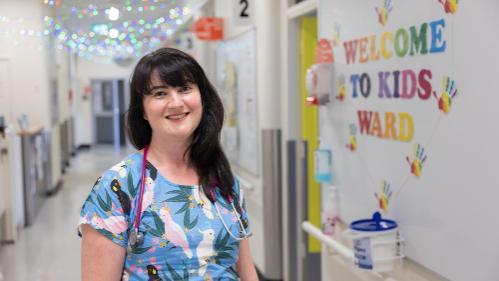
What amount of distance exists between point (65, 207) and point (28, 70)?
2.14m

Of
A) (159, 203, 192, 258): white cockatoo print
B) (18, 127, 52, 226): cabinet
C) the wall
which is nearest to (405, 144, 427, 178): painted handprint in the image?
(159, 203, 192, 258): white cockatoo print

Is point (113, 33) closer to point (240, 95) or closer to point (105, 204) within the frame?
point (105, 204)

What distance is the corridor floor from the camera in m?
5.08

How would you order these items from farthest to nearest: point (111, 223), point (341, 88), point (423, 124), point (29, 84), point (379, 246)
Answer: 1. point (29, 84)
2. point (341, 88)
3. point (379, 246)
4. point (423, 124)
5. point (111, 223)

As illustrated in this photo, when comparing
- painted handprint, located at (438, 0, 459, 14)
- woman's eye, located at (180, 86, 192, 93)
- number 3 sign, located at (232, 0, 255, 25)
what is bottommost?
woman's eye, located at (180, 86, 192, 93)

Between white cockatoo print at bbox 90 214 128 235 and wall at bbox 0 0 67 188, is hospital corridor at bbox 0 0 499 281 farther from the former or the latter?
wall at bbox 0 0 67 188

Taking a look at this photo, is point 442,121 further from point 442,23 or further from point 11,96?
point 11,96

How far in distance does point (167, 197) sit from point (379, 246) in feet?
4.07

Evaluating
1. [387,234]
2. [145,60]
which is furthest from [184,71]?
[387,234]

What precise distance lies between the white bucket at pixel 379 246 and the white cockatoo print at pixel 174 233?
117 centimetres

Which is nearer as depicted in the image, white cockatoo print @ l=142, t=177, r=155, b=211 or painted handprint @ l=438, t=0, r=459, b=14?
white cockatoo print @ l=142, t=177, r=155, b=211

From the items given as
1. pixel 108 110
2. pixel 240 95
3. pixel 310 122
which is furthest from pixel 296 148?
pixel 108 110

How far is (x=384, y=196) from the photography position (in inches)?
108

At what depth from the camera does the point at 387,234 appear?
8.54ft
